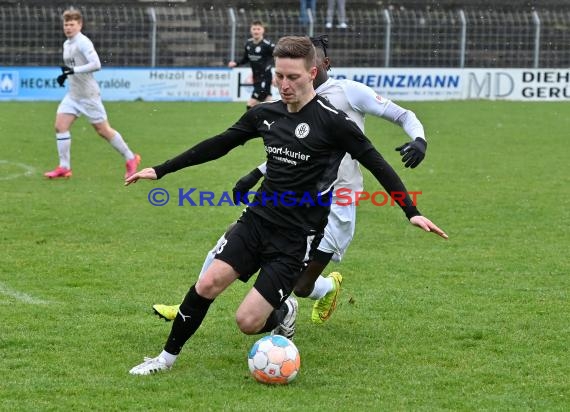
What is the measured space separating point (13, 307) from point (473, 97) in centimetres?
2242

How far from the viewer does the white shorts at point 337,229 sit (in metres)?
6.40

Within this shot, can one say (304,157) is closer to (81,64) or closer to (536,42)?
(81,64)

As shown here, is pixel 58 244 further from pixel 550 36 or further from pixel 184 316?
pixel 550 36

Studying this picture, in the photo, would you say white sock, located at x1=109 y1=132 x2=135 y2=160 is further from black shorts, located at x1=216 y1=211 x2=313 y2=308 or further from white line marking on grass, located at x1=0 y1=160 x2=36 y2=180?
black shorts, located at x1=216 y1=211 x2=313 y2=308

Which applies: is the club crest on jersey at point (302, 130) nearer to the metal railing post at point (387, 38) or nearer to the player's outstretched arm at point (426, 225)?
the player's outstretched arm at point (426, 225)

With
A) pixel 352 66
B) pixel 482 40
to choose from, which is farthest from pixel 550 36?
pixel 352 66

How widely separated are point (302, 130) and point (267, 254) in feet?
2.22

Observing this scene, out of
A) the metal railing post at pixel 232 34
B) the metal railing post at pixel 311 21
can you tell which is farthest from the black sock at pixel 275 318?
the metal railing post at pixel 311 21

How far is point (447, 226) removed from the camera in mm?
10492

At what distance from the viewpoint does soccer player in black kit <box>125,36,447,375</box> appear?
5.38m

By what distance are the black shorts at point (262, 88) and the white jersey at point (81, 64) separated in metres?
6.45

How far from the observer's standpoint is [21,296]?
7.24m

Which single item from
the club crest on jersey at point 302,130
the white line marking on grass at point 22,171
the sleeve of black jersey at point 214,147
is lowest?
the white line marking on grass at point 22,171

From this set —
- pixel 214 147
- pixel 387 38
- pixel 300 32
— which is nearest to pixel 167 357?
pixel 214 147
